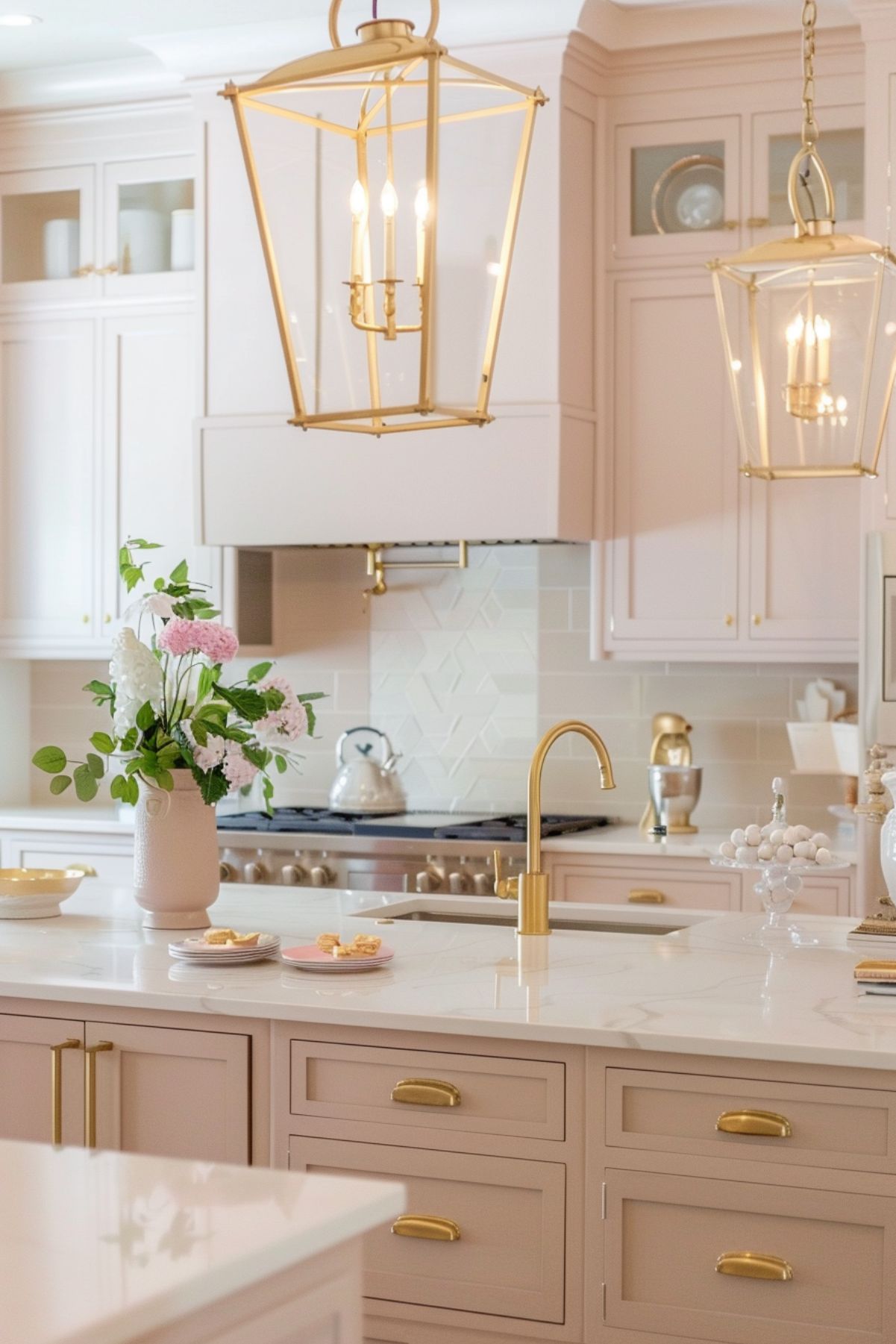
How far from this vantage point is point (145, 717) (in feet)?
9.57

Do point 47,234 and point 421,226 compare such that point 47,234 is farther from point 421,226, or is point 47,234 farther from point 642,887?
point 421,226

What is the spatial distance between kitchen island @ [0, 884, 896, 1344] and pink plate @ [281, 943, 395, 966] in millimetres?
26

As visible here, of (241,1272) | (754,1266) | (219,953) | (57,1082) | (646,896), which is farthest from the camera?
(646,896)

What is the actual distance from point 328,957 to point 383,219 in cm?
112

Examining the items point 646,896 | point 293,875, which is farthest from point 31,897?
point 646,896

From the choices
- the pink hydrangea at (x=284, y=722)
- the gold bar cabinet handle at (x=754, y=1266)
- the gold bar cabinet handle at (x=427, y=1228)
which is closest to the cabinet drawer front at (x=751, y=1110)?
the gold bar cabinet handle at (x=754, y=1266)

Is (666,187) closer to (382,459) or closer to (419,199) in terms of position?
(382,459)

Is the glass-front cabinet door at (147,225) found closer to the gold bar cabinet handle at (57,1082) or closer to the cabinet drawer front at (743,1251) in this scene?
the gold bar cabinet handle at (57,1082)

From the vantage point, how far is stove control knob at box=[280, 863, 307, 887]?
4.51 meters

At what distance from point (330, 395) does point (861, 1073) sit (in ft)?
3.38

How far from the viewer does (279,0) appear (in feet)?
14.6

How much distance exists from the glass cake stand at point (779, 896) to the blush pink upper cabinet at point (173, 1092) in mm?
896

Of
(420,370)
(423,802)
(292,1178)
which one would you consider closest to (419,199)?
(420,370)

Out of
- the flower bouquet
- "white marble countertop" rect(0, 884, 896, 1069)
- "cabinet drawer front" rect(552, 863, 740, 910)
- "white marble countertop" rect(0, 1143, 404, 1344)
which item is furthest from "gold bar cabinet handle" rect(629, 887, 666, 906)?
"white marble countertop" rect(0, 1143, 404, 1344)
